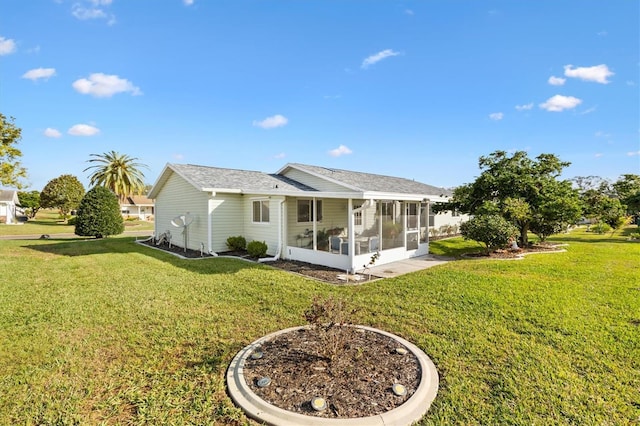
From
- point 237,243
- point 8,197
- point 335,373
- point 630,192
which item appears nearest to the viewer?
point 335,373

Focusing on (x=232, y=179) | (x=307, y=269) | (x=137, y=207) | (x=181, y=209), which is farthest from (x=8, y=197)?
(x=307, y=269)

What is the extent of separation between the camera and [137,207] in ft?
185

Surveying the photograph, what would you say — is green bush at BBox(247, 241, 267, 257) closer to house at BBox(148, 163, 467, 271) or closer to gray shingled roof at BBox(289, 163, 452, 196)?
house at BBox(148, 163, 467, 271)

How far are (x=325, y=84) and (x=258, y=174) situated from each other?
612 cm

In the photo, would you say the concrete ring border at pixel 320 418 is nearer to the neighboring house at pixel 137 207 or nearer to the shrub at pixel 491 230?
the shrub at pixel 491 230

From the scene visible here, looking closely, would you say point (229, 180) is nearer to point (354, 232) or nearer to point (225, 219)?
point (225, 219)

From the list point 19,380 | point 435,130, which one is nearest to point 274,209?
point 19,380

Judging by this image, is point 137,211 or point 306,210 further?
point 137,211

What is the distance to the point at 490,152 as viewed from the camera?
1545 cm

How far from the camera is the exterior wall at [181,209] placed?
13953mm

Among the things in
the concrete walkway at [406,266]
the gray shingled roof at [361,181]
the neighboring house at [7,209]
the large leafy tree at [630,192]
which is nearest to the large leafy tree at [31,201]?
the neighboring house at [7,209]

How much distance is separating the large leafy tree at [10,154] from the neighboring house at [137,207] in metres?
35.5

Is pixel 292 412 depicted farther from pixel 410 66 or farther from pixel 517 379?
pixel 410 66

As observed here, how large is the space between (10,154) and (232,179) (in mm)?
16868
